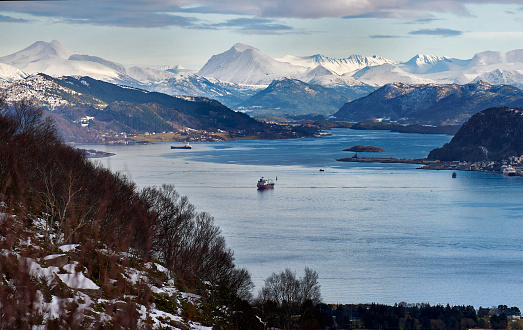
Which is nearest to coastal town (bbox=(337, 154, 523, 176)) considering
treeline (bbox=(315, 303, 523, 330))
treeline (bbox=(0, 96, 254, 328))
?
treeline (bbox=(315, 303, 523, 330))

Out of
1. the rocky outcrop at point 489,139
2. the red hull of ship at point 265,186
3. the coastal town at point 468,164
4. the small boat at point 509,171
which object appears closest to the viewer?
the red hull of ship at point 265,186

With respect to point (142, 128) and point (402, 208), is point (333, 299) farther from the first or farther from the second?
point (142, 128)

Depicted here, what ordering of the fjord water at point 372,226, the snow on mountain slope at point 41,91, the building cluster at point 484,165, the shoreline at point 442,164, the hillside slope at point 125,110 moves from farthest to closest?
the snow on mountain slope at point 41,91
the hillside slope at point 125,110
the shoreline at point 442,164
the building cluster at point 484,165
the fjord water at point 372,226

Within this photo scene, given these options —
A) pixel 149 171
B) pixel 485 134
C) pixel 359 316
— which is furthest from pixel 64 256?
pixel 485 134

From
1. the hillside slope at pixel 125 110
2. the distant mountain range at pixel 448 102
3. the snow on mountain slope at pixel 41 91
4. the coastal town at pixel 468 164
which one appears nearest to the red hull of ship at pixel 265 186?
the coastal town at pixel 468 164

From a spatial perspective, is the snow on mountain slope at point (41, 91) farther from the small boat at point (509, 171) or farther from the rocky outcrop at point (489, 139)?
the small boat at point (509, 171)
